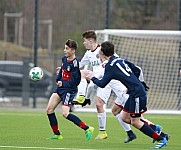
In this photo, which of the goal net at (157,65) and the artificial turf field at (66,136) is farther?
the goal net at (157,65)

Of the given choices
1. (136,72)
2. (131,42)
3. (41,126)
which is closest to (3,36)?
(131,42)

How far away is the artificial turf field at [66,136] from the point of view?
1101cm

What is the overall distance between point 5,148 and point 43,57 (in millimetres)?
14949

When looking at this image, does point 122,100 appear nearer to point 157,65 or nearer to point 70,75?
point 70,75

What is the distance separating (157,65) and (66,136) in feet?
35.5

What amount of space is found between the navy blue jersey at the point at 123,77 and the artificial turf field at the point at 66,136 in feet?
2.94

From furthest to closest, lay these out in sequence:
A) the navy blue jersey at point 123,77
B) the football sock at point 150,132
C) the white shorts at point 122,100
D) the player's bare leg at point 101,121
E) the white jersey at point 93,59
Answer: the white jersey at point 93,59 < the player's bare leg at point 101,121 < the white shorts at point 122,100 < the navy blue jersey at point 123,77 < the football sock at point 150,132

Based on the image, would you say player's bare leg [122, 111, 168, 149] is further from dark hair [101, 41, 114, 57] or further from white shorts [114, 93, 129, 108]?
white shorts [114, 93, 129, 108]

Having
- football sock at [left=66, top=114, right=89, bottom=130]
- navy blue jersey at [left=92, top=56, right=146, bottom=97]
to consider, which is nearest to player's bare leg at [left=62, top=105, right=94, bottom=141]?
football sock at [left=66, top=114, right=89, bottom=130]

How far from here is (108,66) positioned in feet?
36.2

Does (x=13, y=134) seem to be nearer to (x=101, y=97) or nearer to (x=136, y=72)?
(x=101, y=97)

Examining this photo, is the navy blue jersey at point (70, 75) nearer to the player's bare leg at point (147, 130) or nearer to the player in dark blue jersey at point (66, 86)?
the player in dark blue jersey at point (66, 86)

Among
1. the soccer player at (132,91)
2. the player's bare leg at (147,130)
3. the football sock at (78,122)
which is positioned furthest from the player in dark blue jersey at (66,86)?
the player's bare leg at (147,130)

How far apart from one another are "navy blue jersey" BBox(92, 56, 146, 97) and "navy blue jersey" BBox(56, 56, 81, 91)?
1245 mm
